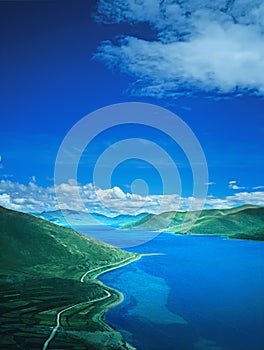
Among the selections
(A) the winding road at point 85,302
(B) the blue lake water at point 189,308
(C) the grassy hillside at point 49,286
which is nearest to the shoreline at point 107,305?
(C) the grassy hillside at point 49,286

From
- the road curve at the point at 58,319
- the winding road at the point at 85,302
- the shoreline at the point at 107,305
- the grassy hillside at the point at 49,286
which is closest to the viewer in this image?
the road curve at the point at 58,319

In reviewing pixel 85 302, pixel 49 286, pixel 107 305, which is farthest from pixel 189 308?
pixel 49 286

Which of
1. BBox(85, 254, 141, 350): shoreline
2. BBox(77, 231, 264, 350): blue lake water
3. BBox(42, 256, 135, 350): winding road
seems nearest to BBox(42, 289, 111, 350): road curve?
BBox(42, 256, 135, 350): winding road

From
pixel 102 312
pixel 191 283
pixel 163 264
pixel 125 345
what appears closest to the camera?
pixel 125 345

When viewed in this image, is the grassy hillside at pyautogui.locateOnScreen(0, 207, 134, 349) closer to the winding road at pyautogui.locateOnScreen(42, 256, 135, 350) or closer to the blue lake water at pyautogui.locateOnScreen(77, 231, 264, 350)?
the winding road at pyautogui.locateOnScreen(42, 256, 135, 350)

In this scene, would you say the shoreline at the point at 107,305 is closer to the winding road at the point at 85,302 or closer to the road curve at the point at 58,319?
the winding road at the point at 85,302

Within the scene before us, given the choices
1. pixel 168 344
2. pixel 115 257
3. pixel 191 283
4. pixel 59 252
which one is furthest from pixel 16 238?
pixel 168 344

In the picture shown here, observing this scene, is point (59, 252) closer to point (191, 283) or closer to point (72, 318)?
point (191, 283)
